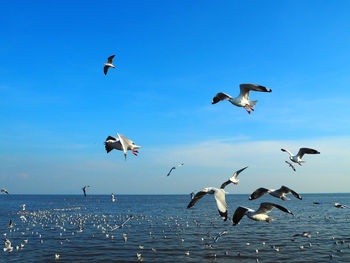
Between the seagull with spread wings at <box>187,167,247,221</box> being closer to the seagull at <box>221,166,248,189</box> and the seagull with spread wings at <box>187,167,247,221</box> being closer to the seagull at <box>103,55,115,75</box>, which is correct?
the seagull at <box>221,166,248,189</box>

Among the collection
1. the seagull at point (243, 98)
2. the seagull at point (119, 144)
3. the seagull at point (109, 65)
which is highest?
the seagull at point (109, 65)

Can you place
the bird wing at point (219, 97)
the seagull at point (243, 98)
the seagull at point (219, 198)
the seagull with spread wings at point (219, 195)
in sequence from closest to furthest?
the seagull at point (219, 198) → the seagull with spread wings at point (219, 195) → the seagull at point (243, 98) → the bird wing at point (219, 97)

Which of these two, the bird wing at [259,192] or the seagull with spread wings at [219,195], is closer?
the seagull with spread wings at [219,195]

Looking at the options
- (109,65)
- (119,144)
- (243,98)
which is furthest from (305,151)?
(109,65)

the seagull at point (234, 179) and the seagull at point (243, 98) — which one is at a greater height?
the seagull at point (243, 98)

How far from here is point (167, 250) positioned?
25000 millimetres

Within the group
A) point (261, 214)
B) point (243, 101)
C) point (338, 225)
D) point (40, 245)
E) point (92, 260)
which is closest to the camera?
point (261, 214)

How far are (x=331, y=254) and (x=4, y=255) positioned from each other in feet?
77.4

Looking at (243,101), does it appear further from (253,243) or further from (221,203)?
(253,243)

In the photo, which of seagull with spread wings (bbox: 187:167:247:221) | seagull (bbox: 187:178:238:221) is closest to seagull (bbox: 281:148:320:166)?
seagull with spread wings (bbox: 187:167:247:221)

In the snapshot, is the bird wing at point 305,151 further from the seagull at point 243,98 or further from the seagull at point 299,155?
the seagull at point 243,98

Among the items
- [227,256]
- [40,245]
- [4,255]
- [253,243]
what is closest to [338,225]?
[253,243]

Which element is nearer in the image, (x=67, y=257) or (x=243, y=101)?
(x=243, y=101)

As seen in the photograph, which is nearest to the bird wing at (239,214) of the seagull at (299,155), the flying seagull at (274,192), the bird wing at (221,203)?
the flying seagull at (274,192)
